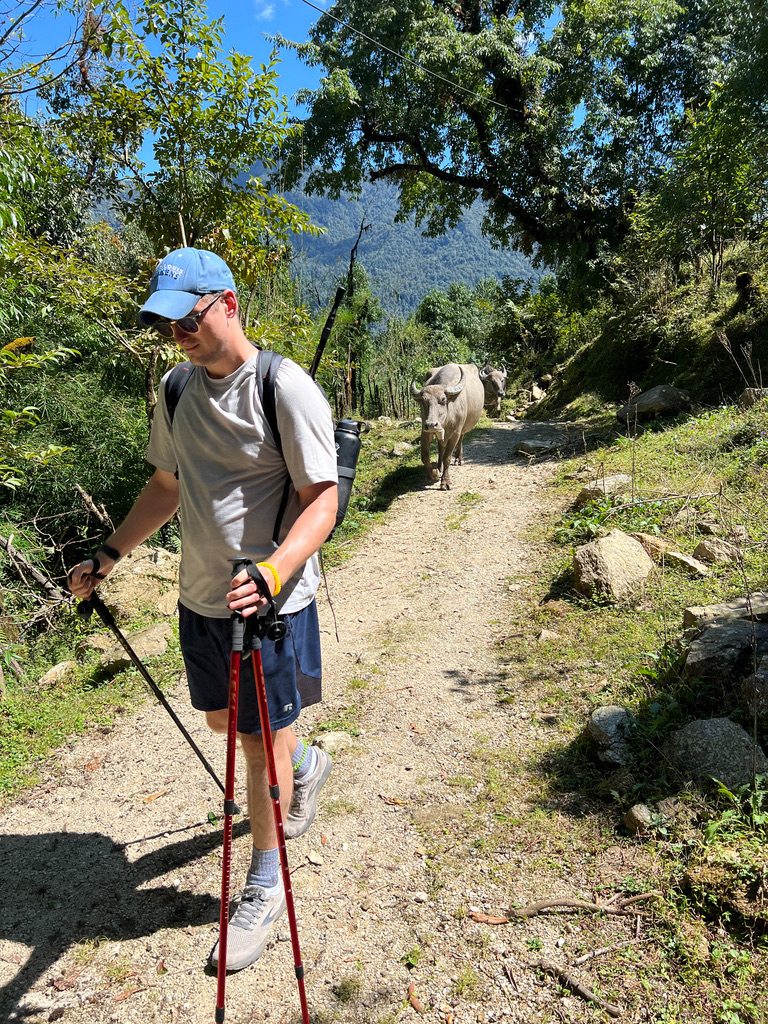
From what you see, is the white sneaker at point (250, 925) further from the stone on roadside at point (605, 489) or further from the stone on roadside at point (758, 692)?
the stone on roadside at point (605, 489)

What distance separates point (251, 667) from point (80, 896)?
1.60m

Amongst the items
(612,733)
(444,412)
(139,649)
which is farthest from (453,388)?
(612,733)

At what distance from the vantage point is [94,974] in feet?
7.94

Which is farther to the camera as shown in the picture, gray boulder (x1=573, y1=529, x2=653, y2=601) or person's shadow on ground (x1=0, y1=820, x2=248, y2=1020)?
gray boulder (x1=573, y1=529, x2=653, y2=601)

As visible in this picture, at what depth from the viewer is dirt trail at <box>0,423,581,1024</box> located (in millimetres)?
2299

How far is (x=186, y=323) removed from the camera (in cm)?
208

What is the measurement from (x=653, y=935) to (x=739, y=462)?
5321 millimetres

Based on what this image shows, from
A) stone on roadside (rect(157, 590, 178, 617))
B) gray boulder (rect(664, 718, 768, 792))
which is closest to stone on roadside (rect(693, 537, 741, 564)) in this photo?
gray boulder (rect(664, 718, 768, 792))

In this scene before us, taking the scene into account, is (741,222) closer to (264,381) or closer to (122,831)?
(264,381)

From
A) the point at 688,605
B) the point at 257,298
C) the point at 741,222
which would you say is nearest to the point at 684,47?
the point at 741,222

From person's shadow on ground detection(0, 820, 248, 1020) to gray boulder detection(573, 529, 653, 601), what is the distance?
306cm

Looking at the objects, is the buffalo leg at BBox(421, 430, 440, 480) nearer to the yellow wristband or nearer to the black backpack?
the black backpack

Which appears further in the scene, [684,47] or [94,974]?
[684,47]

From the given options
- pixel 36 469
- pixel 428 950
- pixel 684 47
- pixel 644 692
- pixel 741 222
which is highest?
pixel 684 47
